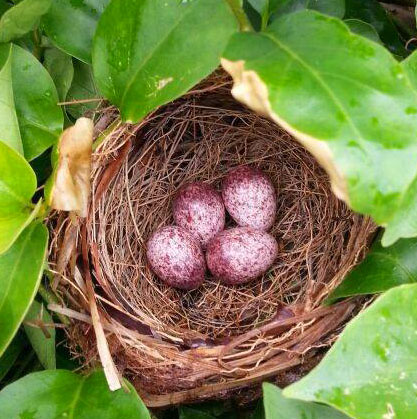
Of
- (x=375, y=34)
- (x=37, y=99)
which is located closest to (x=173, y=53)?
(x=37, y=99)

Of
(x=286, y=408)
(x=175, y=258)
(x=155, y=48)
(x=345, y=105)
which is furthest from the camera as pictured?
(x=175, y=258)

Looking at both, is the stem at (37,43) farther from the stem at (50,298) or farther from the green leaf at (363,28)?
the green leaf at (363,28)

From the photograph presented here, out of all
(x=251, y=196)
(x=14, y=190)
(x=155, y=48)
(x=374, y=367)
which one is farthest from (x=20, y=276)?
(x=251, y=196)

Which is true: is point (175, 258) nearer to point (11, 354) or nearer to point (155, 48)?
point (11, 354)

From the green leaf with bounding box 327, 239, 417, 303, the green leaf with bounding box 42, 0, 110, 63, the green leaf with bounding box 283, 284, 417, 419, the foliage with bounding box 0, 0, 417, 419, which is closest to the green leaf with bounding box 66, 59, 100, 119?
the foliage with bounding box 0, 0, 417, 419

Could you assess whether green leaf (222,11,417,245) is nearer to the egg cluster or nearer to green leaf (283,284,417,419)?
green leaf (283,284,417,419)

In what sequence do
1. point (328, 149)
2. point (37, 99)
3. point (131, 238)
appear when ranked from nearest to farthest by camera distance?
1. point (328, 149)
2. point (37, 99)
3. point (131, 238)

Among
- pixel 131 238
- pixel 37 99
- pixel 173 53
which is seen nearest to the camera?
pixel 173 53

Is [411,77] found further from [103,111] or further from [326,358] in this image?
[103,111]
